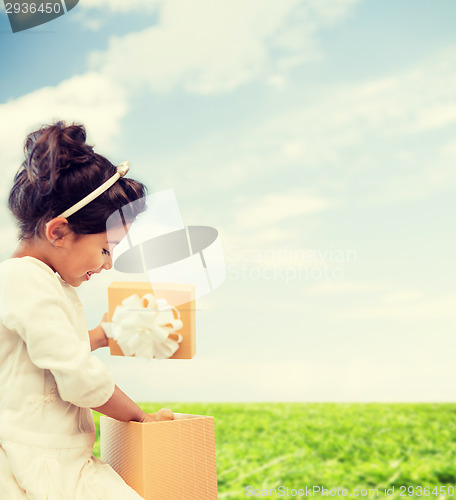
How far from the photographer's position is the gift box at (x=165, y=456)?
2.43 ft

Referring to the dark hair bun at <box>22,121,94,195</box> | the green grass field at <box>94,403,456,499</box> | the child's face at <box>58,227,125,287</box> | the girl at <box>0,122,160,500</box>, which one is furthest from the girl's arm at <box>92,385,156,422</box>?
the green grass field at <box>94,403,456,499</box>

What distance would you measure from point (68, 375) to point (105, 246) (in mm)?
203

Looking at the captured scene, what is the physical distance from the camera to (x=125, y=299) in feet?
3.06

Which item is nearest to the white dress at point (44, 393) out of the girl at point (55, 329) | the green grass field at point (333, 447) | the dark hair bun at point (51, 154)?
the girl at point (55, 329)

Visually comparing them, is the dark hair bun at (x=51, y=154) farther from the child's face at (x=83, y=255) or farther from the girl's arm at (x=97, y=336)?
the girl's arm at (x=97, y=336)

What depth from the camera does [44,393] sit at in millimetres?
727

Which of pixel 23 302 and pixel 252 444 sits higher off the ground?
pixel 23 302

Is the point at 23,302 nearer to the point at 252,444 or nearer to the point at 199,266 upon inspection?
the point at 199,266

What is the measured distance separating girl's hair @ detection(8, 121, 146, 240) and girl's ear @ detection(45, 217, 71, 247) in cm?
1

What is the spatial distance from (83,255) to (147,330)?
208mm

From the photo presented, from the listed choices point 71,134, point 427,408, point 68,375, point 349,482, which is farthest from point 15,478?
point 427,408

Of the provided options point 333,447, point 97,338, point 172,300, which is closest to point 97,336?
point 97,338

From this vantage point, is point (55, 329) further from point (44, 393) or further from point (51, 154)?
point (51, 154)

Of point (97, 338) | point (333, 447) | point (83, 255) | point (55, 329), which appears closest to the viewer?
point (55, 329)
